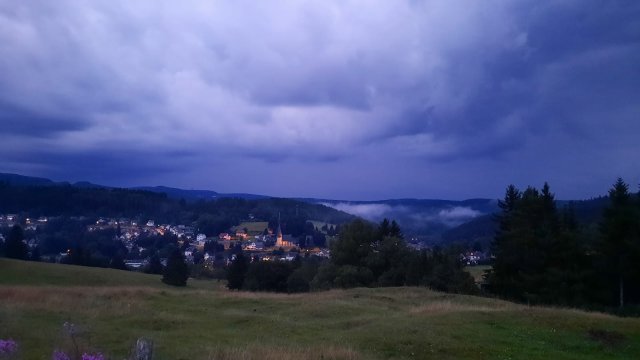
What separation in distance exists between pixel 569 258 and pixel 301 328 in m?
31.9

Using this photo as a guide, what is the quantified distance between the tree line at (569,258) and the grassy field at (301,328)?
1570 cm

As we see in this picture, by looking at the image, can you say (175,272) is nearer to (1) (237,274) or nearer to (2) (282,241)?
(1) (237,274)

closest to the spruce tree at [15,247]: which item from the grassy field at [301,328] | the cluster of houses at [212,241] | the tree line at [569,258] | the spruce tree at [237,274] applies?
the spruce tree at [237,274]

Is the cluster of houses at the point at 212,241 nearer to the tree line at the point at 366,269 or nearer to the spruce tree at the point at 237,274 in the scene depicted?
the spruce tree at the point at 237,274

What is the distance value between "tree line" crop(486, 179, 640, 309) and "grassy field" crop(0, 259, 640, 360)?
1570cm

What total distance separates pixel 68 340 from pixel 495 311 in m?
17.3

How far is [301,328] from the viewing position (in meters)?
21.4

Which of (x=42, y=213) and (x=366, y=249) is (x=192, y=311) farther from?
(x=42, y=213)

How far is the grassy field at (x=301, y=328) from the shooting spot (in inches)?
644

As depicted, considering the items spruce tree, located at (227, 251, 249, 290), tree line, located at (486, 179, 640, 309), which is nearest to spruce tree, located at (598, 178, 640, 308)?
tree line, located at (486, 179, 640, 309)

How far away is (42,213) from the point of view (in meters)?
182

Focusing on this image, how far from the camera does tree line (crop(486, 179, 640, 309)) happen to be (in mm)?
42250

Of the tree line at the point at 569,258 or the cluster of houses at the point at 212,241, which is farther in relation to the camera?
the cluster of houses at the point at 212,241

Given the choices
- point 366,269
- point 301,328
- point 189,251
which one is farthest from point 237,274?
point 189,251
